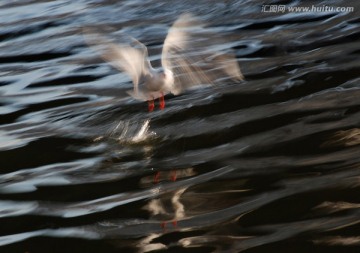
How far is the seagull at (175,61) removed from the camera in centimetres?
743

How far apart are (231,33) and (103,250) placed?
214 inches

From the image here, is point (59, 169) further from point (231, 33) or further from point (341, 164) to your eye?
point (231, 33)

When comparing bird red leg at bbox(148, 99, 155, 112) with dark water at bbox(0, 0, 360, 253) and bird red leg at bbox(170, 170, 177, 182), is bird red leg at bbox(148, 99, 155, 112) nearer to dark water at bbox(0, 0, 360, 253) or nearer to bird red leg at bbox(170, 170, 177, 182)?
dark water at bbox(0, 0, 360, 253)

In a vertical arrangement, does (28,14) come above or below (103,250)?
above

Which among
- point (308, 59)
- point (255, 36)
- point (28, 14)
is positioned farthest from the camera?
point (28, 14)

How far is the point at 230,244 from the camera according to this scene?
5289 millimetres

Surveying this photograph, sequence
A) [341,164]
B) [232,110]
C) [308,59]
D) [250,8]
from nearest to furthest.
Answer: [341,164], [232,110], [308,59], [250,8]

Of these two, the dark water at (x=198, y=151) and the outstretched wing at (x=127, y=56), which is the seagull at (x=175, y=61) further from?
the dark water at (x=198, y=151)

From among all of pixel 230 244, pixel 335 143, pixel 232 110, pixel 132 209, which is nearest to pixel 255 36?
pixel 232 110

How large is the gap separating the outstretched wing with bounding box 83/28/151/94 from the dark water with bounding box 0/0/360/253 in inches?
7.9

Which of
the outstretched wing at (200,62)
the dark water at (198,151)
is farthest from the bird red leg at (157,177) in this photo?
the outstretched wing at (200,62)

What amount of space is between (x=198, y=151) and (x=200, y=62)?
2.68 meters

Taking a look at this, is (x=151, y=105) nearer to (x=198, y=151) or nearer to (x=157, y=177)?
(x=198, y=151)

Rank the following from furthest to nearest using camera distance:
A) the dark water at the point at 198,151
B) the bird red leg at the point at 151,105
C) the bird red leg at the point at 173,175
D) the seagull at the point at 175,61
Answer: the bird red leg at the point at 151,105 → the seagull at the point at 175,61 → the bird red leg at the point at 173,175 → the dark water at the point at 198,151
